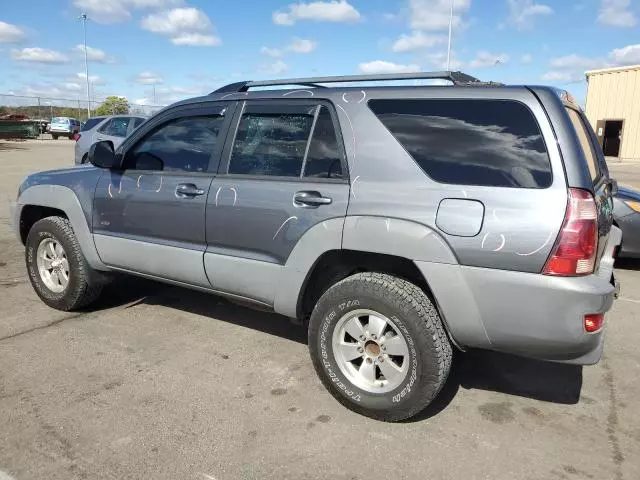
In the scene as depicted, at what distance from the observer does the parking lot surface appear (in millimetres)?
2582

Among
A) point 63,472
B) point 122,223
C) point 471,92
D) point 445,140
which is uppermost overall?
point 471,92

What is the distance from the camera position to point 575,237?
8.10ft

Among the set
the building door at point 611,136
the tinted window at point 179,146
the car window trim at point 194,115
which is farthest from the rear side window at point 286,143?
the building door at point 611,136

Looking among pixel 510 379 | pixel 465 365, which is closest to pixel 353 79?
pixel 465 365

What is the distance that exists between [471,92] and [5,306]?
418cm

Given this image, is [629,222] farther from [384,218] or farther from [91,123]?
[91,123]

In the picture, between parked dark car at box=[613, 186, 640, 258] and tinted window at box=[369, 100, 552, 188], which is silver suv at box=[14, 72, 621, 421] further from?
parked dark car at box=[613, 186, 640, 258]

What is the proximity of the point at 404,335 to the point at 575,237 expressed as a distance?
3.14ft

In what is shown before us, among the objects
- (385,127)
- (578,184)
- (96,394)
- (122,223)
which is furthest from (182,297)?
(578,184)

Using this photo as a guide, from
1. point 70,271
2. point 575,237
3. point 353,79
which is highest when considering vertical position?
point 353,79

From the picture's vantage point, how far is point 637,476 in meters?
2.52

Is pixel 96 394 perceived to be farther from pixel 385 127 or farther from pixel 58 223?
pixel 385 127

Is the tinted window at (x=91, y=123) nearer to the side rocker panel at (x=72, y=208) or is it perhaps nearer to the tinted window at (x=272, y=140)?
the side rocker panel at (x=72, y=208)

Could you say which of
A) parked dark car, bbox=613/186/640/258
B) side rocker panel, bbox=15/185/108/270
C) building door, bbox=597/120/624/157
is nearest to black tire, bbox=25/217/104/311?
side rocker panel, bbox=15/185/108/270
